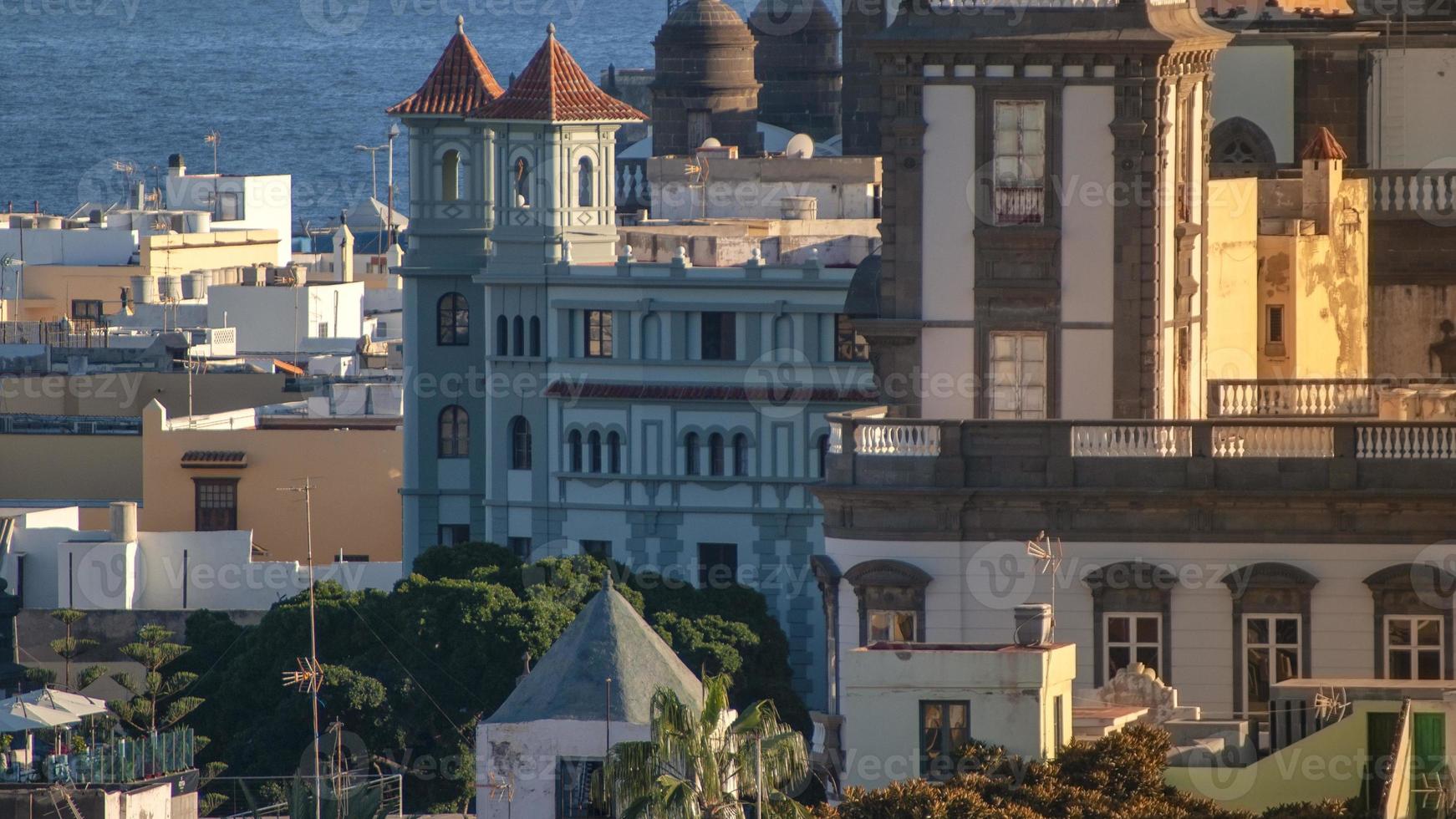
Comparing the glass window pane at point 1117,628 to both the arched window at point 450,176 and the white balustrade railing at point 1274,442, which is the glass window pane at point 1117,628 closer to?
the white balustrade railing at point 1274,442

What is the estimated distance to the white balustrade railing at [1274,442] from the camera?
50.5 metres

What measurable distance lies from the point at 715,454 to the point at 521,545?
175 inches

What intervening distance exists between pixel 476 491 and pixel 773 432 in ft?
25.6

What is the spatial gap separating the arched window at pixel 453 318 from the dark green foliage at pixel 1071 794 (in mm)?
53738

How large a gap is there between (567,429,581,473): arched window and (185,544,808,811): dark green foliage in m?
12.8

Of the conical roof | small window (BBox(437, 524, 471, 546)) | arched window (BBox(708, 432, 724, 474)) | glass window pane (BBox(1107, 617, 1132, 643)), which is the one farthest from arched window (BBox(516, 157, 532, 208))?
the conical roof

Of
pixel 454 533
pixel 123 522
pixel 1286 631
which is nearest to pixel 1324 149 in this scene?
pixel 1286 631

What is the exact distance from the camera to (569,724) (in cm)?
4569

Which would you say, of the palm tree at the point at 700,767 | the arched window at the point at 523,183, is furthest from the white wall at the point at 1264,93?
the arched window at the point at 523,183

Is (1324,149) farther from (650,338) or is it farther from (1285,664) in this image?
(650,338)

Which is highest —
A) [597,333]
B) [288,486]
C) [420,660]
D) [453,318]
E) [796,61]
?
[796,61]

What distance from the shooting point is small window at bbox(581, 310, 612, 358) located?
3588 inches

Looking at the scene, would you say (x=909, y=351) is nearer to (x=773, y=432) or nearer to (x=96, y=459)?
(x=773, y=432)

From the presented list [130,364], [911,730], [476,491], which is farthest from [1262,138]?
[130,364]
